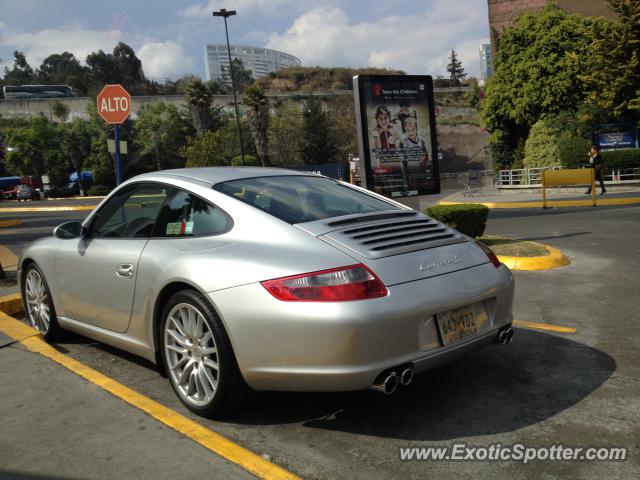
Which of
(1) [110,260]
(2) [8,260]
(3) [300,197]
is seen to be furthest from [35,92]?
(3) [300,197]

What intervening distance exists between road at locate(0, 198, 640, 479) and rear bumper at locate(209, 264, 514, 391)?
0.32 metres

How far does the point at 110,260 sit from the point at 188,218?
0.71 meters

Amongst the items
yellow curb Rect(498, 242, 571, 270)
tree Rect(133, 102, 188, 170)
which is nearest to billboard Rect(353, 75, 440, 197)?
yellow curb Rect(498, 242, 571, 270)

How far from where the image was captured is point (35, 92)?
101m

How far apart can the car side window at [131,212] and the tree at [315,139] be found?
56737 millimetres

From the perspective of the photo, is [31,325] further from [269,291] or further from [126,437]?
[269,291]

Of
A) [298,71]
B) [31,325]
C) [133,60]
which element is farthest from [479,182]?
[133,60]

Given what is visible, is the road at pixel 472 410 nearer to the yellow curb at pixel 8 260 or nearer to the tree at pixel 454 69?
the yellow curb at pixel 8 260

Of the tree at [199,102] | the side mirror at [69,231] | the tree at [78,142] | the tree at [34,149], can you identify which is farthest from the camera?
the tree at [34,149]

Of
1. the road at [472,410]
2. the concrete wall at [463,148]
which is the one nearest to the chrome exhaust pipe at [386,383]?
the road at [472,410]

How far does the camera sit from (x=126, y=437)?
9.80 feet

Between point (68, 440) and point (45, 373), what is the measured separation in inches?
45.6

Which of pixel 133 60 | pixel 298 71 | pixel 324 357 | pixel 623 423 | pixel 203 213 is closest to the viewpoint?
pixel 324 357

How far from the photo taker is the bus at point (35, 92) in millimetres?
95250
